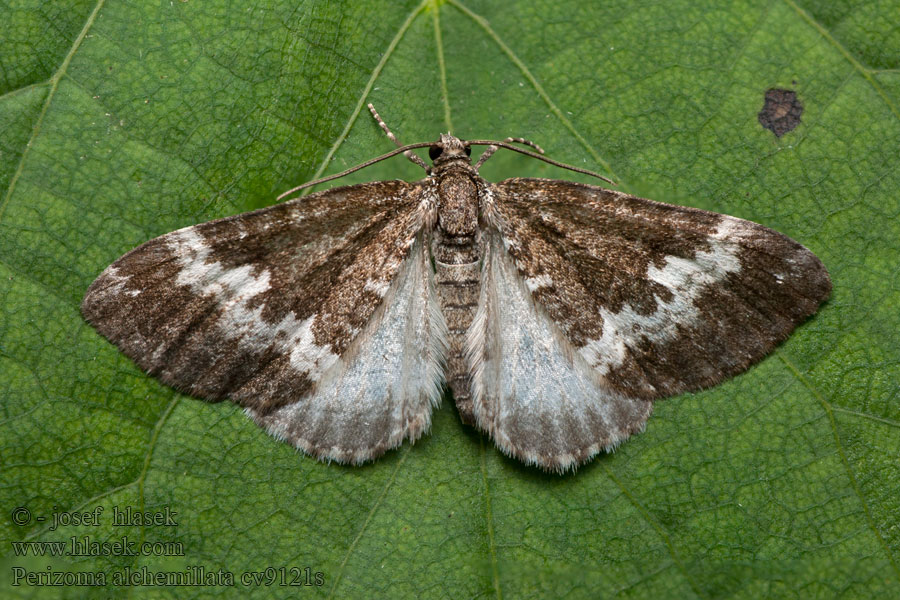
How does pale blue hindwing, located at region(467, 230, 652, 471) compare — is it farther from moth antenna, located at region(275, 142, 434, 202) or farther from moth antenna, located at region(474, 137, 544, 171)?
moth antenna, located at region(275, 142, 434, 202)

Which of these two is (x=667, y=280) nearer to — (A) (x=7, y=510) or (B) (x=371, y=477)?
(B) (x=371, y=477)

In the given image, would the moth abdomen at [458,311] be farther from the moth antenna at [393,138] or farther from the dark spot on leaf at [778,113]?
the dark spot on leaf at [778,113]

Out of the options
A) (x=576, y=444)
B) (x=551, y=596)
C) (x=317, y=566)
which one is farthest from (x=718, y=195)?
(x=317, y=566)

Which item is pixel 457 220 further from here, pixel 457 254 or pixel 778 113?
pixel 778 113

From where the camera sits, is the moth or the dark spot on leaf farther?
the dark spot on leaf

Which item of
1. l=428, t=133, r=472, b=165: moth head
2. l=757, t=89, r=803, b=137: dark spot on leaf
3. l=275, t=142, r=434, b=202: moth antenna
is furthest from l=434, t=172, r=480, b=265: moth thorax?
l=757, t=89, r=803, b=137: dark spot on leaf
